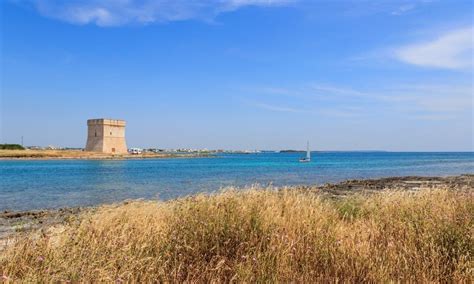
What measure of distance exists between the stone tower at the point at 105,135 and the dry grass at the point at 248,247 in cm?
9557

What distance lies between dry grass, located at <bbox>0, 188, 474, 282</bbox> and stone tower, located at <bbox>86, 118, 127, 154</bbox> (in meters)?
95.6

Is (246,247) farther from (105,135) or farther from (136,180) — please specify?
(105,135)

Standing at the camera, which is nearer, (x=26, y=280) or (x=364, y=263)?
(x=26, y=280)

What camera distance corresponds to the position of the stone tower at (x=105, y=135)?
322 feet

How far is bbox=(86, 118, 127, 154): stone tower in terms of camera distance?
9812cm

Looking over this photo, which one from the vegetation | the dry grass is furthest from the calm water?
the vegetation

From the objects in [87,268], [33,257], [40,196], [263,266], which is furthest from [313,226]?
[40,196]

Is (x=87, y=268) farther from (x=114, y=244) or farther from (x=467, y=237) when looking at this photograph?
(x=467, y=237)

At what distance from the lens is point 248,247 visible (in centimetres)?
549

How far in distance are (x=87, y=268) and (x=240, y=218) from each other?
2537 millimetres

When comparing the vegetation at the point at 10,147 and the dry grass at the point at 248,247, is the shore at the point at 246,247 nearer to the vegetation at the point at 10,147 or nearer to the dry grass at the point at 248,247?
the dry grass at the point at 248,247

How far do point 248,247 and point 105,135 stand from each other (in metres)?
98.1

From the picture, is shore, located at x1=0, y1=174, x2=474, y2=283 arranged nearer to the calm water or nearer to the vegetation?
the calm water

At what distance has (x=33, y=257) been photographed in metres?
4.67
